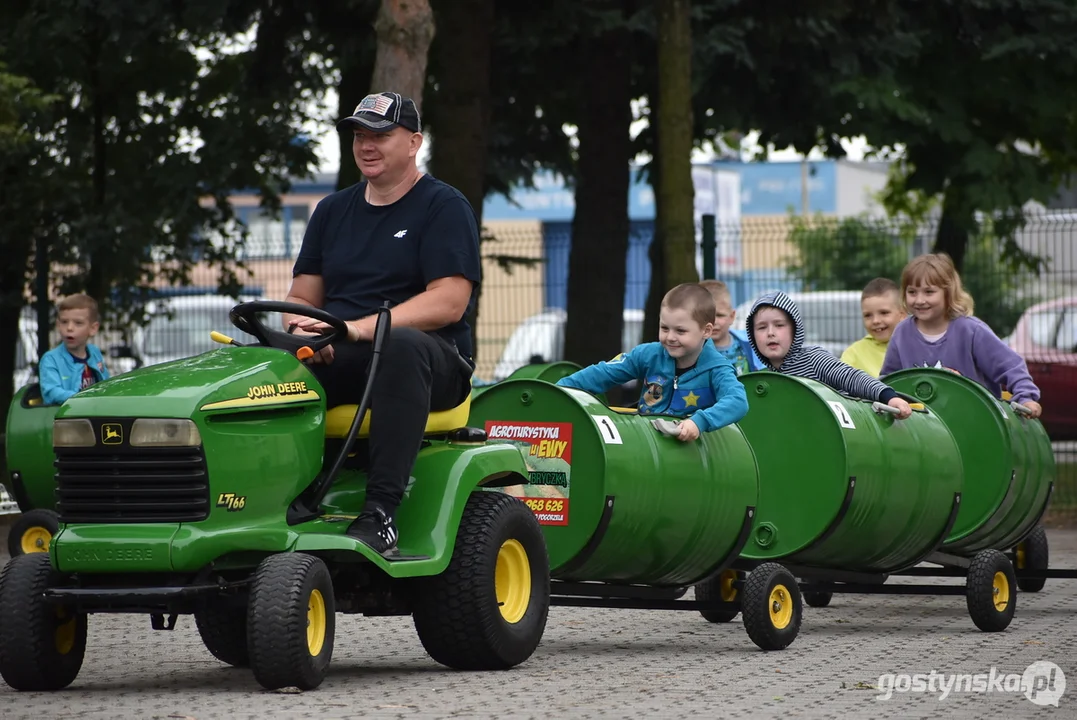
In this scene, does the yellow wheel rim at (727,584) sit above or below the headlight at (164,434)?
below

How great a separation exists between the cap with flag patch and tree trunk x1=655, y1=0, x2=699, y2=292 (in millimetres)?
7260

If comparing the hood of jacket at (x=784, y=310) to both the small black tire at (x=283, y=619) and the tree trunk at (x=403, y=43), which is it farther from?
the tree trunk at (x=403, y=43)

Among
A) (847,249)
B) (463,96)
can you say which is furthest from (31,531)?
(847,249)

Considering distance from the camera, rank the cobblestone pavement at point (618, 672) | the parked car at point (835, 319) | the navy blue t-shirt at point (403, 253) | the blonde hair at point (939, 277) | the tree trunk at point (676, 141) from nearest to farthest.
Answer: the cobblestone pavement at point (618, 672) < the navy blue t-shirt at point (403, 253) < the blonde hair at point (939, 277) < the tree trunk at point (676, 141) < the parked car at point (835, 319)

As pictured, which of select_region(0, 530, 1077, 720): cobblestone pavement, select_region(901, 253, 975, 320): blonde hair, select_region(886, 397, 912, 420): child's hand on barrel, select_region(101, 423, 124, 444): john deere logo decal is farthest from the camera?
select_region(901, 253, 975, 320): blonde hair

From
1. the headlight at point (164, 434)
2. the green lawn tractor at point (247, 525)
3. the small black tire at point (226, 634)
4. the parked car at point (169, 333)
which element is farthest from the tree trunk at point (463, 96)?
the headlight at point (164, 434)

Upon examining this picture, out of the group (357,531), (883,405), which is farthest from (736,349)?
(357,531)

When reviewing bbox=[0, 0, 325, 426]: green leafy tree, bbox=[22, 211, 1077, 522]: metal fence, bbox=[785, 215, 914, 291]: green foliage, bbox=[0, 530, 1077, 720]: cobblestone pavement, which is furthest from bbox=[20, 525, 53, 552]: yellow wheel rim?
bbox=[785, 215, 914, 291]: green foliage

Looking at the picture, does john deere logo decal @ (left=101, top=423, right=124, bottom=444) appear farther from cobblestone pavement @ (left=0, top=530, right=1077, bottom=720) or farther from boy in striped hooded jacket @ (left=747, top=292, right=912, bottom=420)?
boy in striped hooded jacket @ (left=747, top=292, right=912, bottom=420)

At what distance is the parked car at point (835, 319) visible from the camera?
19.2m

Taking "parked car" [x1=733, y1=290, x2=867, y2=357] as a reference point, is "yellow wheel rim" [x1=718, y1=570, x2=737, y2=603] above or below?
below

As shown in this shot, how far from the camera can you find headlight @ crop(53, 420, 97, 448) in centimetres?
609

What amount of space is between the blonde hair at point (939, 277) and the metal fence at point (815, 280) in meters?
6.29

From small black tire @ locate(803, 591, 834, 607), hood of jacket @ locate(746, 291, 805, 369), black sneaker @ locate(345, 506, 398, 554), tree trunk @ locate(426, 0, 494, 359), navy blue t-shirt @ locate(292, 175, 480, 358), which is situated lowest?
small black tire @ locate(803, 591, 834, 607)
